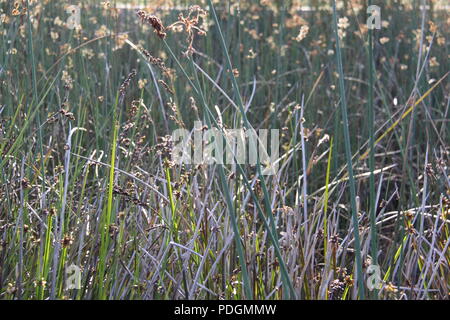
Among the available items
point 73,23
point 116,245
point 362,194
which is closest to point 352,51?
point 362,194

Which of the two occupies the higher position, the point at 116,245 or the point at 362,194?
the point at 116,245

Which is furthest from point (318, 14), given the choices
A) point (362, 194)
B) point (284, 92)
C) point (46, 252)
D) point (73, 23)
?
point (46, 252)

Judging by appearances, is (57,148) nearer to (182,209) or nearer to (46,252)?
(182,209)

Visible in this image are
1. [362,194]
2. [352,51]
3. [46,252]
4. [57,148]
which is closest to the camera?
[46,252]

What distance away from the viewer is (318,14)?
427 cm

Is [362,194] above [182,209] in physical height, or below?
below

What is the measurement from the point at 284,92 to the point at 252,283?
1.85 metres

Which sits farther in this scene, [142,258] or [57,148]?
[57,148]
